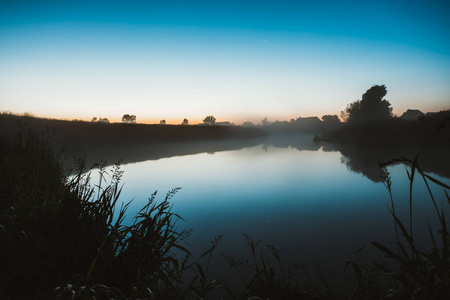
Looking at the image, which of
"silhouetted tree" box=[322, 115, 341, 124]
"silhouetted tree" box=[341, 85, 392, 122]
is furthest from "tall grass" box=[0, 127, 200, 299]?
"silhouetted tree" box=[322, 115, 341, 124]

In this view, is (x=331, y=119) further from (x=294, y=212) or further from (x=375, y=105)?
(x=294, y=212)

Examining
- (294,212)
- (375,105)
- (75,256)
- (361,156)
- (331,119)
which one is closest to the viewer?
(75,256)

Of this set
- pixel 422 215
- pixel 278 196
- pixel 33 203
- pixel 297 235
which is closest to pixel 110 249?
pixel 33 203

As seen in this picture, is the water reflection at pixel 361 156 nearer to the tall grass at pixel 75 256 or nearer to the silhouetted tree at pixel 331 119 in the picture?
the tall grass at pixel 75 256

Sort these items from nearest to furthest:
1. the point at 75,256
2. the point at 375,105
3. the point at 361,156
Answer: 1. the point at 75,256
2. the point at 361,156
3. the point at 375,105

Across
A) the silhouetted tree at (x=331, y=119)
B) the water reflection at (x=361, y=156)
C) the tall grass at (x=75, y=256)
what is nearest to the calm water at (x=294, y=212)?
the tall grass at (x=75, y=256)

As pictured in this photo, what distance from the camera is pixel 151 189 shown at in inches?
507

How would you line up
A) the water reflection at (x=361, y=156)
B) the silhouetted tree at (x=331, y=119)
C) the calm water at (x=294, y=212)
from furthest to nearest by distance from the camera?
the silhouetted tree at (x=331, y=119), the water reflection at (x=361, y=156), the calm water at (x=294, y=212)

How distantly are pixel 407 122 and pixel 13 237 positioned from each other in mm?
52715

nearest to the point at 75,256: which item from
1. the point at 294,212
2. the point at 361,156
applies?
the point at 294,212

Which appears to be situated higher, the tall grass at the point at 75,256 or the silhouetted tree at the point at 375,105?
the silhouetted tree at the point at 375,105

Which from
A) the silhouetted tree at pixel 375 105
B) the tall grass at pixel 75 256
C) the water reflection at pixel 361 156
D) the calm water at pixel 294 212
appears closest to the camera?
the tall grass at pixel 75 256

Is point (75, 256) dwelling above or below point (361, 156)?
above

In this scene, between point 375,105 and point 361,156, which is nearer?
point 361,156
